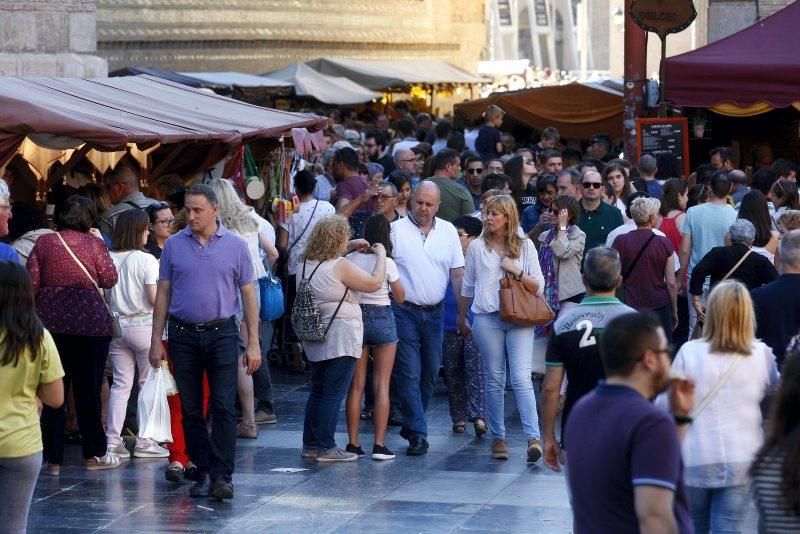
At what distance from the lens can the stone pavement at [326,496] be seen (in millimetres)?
8414

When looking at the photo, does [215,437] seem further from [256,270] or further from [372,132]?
[372,132]

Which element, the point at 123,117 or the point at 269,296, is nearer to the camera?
the point at 123,117

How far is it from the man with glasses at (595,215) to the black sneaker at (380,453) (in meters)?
2.48

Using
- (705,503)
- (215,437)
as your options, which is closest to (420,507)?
(215,437)

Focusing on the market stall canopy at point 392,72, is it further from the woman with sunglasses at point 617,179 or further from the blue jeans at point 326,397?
the blue jeans at point 326,397

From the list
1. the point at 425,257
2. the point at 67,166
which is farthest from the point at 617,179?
the point at 67,166

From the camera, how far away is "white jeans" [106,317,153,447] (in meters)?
10.1

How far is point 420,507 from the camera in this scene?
Result: 8.81 meters

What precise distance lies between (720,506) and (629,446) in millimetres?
1729

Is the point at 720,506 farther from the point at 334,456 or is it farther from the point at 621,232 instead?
the point at 621,232

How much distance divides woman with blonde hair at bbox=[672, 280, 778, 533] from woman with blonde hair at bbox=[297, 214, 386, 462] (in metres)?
3.64

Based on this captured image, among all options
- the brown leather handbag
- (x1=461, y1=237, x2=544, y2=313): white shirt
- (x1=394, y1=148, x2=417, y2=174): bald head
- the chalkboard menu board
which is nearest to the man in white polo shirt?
(x1=461, y1=237, x2=544, y2=313): white shirt

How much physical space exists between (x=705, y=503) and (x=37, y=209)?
17.9 ft

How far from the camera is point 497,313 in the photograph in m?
10.1
